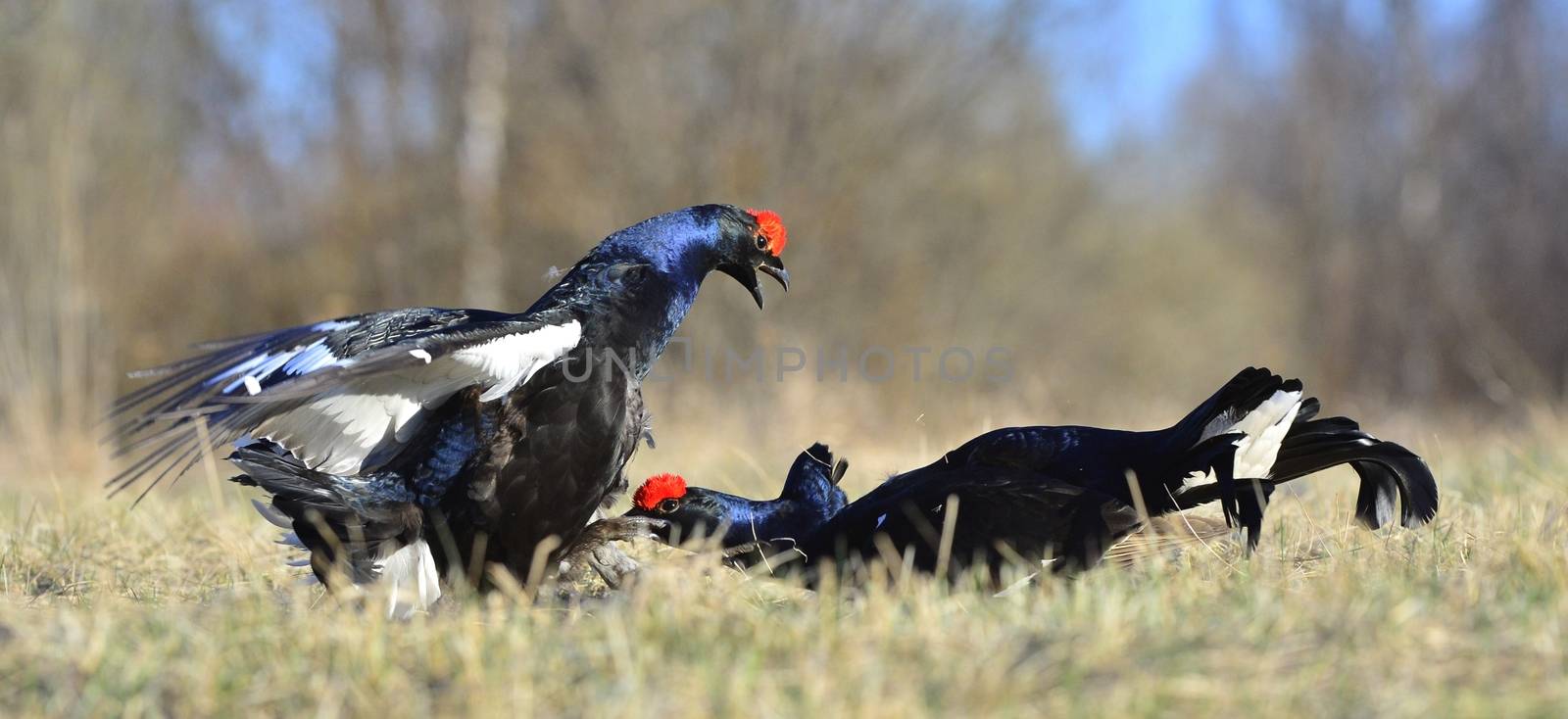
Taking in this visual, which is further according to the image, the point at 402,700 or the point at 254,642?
the point at 254,642

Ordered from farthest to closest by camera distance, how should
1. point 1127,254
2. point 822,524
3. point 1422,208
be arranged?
point 1127,254
point 1422,208
point 822,524

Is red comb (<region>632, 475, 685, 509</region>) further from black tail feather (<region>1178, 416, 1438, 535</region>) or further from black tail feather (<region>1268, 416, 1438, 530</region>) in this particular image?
black tail feather (<region>1268, 416, 1438, 530</region>)

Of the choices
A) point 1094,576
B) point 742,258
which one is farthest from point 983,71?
point 1094,576

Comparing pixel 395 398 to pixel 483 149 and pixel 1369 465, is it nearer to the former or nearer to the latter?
pixel 1369 465

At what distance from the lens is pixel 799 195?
10.5 meters

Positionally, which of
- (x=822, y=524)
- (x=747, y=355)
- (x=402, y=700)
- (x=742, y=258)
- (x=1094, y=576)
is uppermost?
(x=747, y=355)

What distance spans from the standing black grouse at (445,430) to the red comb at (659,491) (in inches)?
7.8

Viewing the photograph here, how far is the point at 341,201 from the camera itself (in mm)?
12445

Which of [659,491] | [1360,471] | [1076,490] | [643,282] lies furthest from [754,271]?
[1360,471]

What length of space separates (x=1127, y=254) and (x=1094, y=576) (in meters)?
13.5

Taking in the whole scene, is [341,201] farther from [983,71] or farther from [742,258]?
[742,258]

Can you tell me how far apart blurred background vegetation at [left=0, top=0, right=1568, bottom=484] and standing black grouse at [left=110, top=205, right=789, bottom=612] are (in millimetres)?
4626

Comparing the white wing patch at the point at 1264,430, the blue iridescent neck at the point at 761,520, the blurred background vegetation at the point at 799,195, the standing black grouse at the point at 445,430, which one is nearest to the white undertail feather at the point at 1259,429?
the white wing patch at the point at 1264,430

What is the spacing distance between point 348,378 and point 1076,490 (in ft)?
5.17
